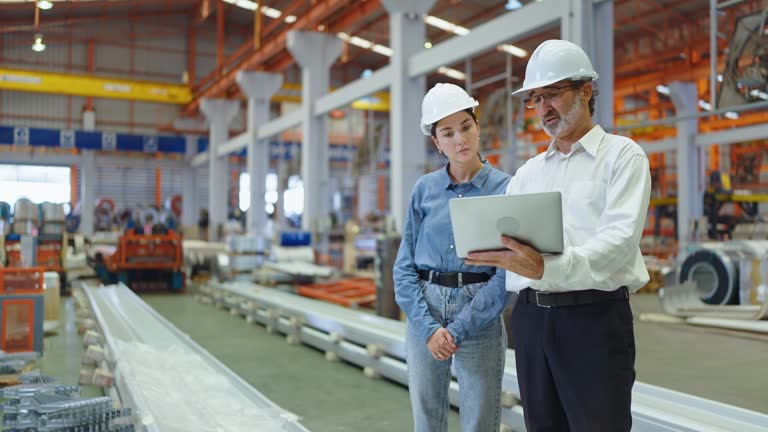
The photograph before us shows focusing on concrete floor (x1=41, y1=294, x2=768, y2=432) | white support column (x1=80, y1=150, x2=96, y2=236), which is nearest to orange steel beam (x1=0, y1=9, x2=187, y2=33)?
white support column (x1=80, y1=150, x2=96, y2=236)

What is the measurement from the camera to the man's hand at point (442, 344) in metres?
2.18

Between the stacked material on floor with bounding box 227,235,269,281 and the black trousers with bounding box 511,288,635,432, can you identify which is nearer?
the black trousers with bounding box 511,288,635,432

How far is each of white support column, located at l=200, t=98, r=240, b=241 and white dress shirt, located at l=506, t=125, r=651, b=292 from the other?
18076mm

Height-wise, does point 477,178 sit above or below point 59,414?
above

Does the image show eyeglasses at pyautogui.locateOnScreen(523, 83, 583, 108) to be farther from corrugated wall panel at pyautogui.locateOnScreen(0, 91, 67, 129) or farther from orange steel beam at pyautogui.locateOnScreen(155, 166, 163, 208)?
corrugated wall panel at pyautogui.locateOnScreen(0, 91, 67, 129)

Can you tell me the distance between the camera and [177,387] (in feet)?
12.3

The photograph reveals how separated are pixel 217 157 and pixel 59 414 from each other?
16.6 meters

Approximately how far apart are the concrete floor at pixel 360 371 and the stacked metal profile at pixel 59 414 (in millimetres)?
1126

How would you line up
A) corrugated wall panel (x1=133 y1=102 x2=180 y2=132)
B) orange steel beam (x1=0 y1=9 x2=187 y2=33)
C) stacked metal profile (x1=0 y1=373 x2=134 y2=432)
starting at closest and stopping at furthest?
stacked metal profile (x1=0 y1=373 x2=134 y2=432) → orange steel beam (x1=0 y1=9 x2=187 y2=33) → corrugated wall panel (x1=133 y1=102 x2=180 y2=132)

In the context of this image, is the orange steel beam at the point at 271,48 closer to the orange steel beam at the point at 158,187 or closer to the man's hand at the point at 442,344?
the orange steel beam at the point at 158,187

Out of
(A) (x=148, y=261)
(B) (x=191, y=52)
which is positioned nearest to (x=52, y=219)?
(A) (x=148, y=261)

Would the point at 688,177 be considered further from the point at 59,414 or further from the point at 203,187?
the point at 203,187

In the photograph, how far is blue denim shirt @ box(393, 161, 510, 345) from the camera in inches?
86.0

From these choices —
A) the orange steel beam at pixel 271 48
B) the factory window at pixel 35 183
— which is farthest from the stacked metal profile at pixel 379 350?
the factory window at pixel 35 183
